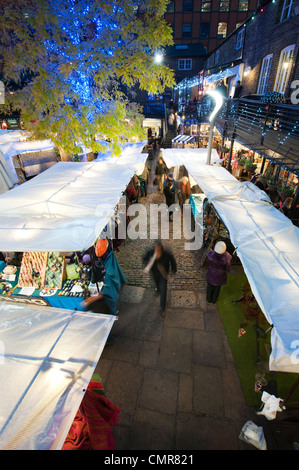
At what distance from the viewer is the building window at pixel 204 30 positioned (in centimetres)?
3005

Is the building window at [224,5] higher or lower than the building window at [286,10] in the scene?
higher

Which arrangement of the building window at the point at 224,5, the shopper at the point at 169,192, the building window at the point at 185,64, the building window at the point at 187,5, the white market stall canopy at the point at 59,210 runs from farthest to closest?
the building window at the point at 185,64 → the building window at the point at 187,5 → the building window at the point at 224,5 → the shopper at the point at 169,192 → the white market stall canopy at the point at 59,210

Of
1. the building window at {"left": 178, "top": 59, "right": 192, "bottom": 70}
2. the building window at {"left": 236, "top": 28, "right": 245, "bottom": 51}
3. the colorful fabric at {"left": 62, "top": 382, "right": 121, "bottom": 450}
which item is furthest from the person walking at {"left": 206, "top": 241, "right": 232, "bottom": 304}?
the building window at {"left": 178, "top": 59, "right": 192, "bottom": 70}

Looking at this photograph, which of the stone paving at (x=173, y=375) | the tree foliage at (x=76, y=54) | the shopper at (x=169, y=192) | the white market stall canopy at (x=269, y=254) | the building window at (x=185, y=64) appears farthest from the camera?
the building window at (x=185, y=64)

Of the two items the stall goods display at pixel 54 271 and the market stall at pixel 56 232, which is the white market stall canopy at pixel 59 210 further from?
the stall goods display at pixel 54 271

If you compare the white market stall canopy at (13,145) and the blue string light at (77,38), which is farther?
the white market stall canopy at (13,145)

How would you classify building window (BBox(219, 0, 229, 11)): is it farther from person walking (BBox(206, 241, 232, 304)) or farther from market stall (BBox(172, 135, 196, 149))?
person walking (BBox(206, 241, 232, 304))

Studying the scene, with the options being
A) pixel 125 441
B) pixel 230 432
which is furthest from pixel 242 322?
pixel 125 441

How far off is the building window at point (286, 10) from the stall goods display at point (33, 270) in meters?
14.1

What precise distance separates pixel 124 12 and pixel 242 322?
846cm

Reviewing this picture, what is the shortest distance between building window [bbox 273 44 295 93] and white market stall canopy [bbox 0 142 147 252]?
30.4 ft

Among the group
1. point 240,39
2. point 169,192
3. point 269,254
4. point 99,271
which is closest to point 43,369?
point 99,271

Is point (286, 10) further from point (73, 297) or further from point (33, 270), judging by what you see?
point (33, 270)

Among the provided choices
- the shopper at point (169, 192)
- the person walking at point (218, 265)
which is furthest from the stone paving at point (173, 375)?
the shopper at point (169, 192)
